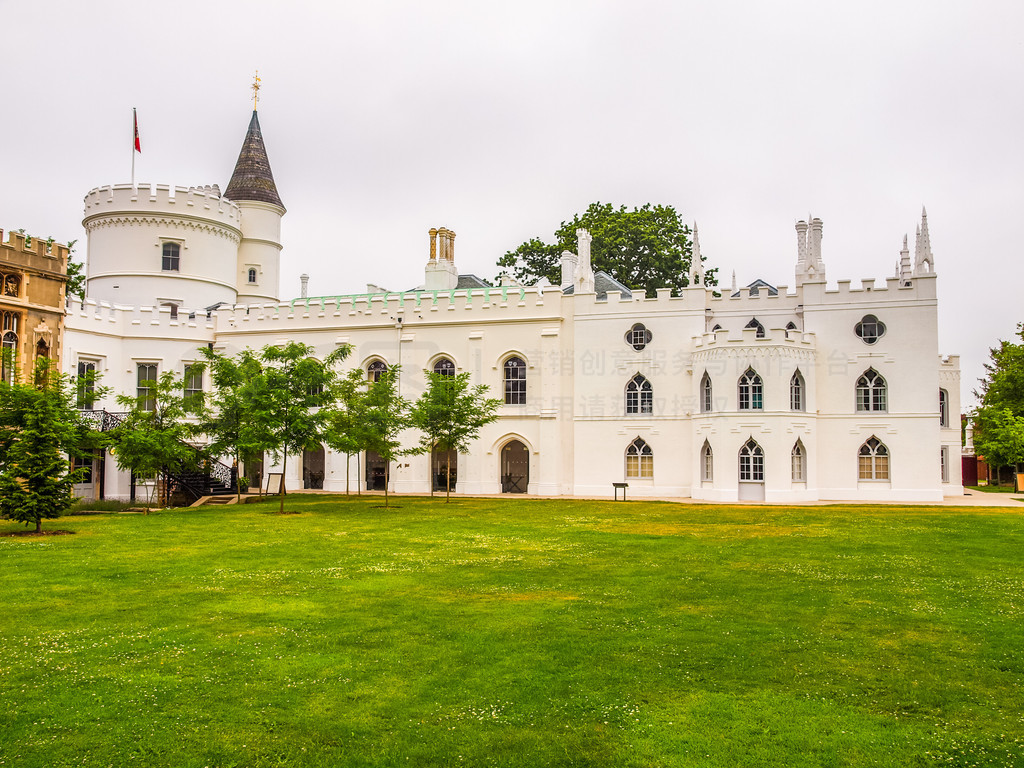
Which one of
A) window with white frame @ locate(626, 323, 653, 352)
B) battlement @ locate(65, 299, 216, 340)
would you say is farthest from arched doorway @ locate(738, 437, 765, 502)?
battlement @ locate(65, 299, 216, 340)

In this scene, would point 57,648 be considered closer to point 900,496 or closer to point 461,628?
point 461,628

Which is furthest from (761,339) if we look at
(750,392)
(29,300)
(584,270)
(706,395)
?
(29,300)

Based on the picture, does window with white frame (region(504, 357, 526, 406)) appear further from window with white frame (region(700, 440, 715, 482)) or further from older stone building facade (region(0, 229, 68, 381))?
older stone building facade (region(0, 229, 68, 381))

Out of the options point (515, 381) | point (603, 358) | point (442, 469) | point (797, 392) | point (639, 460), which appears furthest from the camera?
point (442, 469)

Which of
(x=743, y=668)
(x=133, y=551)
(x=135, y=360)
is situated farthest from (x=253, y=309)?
(x=743, y=668)

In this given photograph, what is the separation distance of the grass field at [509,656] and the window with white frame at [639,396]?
17.9m

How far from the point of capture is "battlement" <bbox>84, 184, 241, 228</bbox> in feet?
130

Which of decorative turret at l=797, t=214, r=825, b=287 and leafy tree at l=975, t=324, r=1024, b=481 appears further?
leafy tree at l=975, t=324, r=1024, b=481

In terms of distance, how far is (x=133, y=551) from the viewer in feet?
54.1

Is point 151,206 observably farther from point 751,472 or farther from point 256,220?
point 751,472

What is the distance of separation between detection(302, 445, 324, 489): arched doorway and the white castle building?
10cm

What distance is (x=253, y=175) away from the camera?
44.7m

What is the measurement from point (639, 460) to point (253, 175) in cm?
2612

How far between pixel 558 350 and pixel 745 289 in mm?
8342
